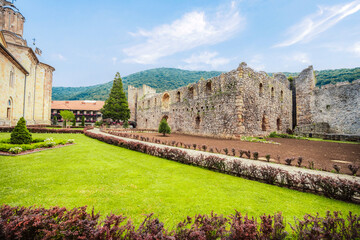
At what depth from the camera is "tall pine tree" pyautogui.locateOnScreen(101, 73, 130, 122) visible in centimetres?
3541

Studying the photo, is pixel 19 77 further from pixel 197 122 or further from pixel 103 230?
pixel 103 230

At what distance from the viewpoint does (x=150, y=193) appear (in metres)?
3.66

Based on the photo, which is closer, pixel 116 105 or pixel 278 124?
pixel 278 124

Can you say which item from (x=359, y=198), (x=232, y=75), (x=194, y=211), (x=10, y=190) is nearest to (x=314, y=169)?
(x=359, y=198)

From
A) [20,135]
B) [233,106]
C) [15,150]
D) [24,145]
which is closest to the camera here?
[15,150]

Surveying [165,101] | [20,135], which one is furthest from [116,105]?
[20,135]

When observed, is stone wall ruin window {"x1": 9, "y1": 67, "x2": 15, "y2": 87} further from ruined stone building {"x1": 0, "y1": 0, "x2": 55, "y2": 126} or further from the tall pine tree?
the tall pine tree

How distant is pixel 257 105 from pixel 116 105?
29.3 metres

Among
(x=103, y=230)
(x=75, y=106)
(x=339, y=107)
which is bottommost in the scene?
(x=103, y=230)

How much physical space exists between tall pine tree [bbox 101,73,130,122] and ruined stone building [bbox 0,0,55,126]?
428 inches

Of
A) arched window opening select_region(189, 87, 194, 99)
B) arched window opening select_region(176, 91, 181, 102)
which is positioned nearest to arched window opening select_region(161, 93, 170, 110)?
arched window opening select_region(176, 91, 181, 102)

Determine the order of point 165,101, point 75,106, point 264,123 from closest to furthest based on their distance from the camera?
point 264,123 < point 165,101 < point 75,106

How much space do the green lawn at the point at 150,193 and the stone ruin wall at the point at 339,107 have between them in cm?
2158

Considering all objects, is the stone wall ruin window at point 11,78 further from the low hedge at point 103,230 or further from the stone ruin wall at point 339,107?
the stone ruin wall at point 339,107
